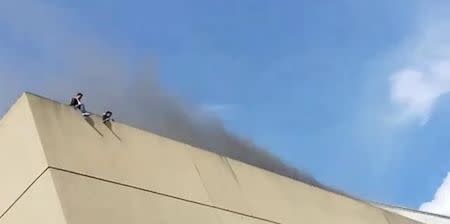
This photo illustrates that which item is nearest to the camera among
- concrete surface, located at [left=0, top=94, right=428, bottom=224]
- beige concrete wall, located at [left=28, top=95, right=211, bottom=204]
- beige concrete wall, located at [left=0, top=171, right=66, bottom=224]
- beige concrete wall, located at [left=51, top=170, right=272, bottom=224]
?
beige concrete wall, located at [left=0, top=171, right=66, bottom=224]

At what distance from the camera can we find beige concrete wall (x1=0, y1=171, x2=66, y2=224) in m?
12.7

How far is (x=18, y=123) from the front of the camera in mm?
14297

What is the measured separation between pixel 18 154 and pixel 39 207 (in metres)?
1.45

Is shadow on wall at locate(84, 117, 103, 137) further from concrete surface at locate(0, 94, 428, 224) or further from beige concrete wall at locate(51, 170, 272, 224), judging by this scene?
beige concrete wall at locate(51, 170, 272, 224)

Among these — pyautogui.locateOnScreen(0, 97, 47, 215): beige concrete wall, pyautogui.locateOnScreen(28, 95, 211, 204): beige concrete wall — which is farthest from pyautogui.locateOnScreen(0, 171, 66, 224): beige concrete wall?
pyautogui.locateOnScreen(28, 95, 211, 204): beige concrete wall

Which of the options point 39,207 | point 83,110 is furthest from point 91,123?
point 39,207

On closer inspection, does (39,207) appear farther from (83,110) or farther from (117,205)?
(83,110)

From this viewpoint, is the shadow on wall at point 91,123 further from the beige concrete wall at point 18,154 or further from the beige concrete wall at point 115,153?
the beige concrete wall at point 18,154

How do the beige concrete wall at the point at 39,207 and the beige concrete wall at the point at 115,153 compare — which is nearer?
the beige concrete wall at the point at 39,207

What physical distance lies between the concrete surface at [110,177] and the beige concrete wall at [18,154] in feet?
0.06

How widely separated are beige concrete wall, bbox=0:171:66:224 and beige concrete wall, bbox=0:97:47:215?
19 cm

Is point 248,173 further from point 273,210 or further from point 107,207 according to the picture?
point 107,207

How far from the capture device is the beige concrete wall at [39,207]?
41.5ft

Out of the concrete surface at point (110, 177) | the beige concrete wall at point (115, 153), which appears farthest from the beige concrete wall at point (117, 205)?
the beige concrete wall at point (115, 153)
